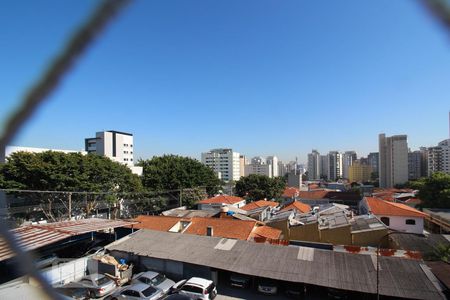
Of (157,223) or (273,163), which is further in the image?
(273,163)

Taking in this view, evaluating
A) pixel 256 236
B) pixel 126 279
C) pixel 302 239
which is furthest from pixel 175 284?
pixel 302 239

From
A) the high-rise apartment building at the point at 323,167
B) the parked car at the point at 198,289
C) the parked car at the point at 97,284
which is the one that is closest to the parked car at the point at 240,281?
the parked car at the point at 198,289

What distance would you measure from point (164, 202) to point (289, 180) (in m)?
55.8

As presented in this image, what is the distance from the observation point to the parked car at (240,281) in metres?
12.8

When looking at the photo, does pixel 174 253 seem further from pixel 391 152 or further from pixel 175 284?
pixel 391 152

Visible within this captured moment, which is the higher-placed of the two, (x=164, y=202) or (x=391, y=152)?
(x=391, y=152)

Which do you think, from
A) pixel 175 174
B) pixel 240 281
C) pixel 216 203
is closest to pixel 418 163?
pixel 216 203

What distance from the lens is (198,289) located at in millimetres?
11414

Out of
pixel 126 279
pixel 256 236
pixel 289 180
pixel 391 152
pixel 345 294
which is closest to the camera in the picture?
pixel 345 294

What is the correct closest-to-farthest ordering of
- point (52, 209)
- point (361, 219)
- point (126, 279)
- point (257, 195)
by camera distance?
1. point (126, 279)
2. point (361, 219)
3. point (52, 209)
4. point (257, 195)

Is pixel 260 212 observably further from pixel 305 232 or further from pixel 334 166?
pixel 334 166

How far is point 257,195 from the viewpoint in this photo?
41.2m

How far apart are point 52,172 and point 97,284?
629 inches

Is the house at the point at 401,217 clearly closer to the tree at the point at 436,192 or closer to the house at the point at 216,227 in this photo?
the tree at the point at 436,192
